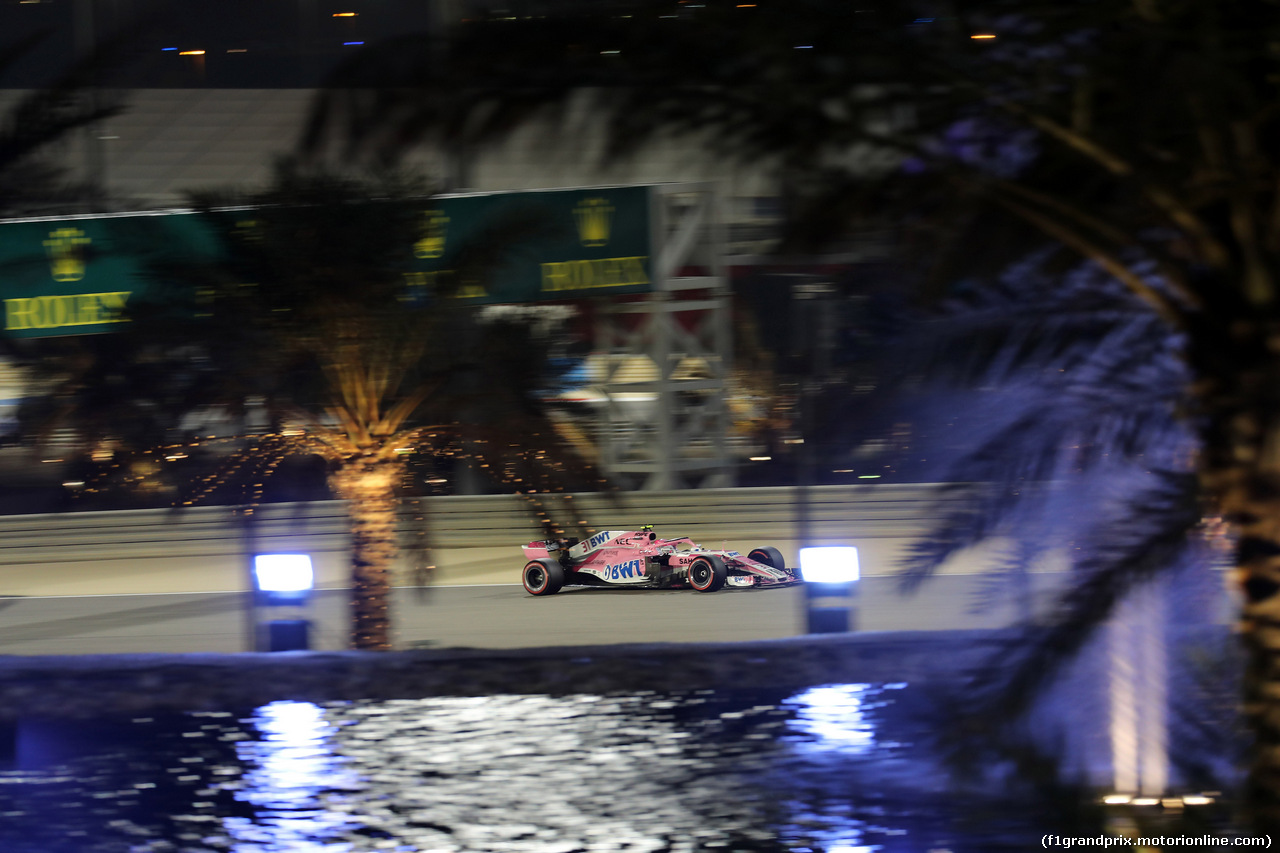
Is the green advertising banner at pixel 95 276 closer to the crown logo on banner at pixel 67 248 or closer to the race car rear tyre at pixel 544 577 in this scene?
the crown logo on banner at pixel 67 248

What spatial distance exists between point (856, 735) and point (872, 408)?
5.37ft

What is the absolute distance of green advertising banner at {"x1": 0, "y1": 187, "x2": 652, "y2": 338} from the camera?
882 centimetres

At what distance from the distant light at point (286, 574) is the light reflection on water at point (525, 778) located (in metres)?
2.89

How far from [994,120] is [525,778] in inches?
104

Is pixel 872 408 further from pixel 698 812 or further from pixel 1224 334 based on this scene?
pixel 698 812

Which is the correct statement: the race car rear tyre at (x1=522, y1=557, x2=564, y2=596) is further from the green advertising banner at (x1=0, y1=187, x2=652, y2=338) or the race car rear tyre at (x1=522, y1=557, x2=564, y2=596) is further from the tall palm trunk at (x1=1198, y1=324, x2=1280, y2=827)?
the tall palm trunk at (x1=1198, y1=324, x2=1280, y2=827)

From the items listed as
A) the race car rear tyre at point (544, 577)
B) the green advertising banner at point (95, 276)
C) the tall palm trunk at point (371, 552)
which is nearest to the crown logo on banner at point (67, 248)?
the green advertising banner at point (95, 276)

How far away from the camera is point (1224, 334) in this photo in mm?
2865

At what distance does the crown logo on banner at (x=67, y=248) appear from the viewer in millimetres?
7840

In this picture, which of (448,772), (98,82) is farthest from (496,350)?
(448,772)

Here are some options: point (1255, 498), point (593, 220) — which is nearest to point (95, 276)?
point (593, 220)

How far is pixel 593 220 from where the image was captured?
8.89 metres

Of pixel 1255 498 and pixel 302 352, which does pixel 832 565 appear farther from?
pixel 1255 498

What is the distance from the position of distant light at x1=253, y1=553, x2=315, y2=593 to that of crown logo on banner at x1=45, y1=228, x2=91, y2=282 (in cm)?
223
